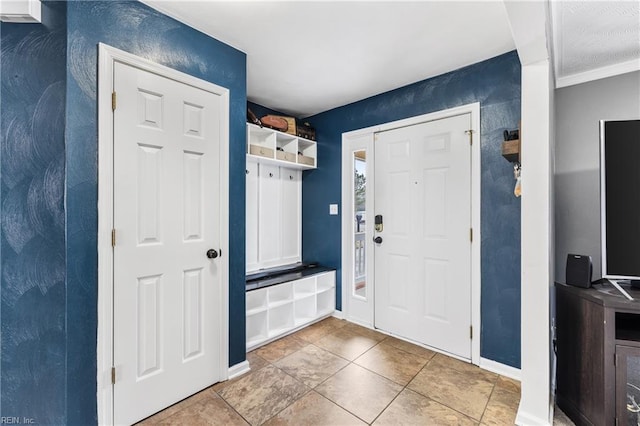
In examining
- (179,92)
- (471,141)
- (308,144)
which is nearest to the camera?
(179,92)

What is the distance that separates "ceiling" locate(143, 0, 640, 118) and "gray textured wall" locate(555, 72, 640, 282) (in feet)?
0.53

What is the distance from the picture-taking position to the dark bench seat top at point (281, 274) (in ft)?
8.82

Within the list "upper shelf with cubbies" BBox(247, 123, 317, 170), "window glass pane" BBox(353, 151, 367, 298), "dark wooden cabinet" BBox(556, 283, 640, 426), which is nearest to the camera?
"dark wooden cabinet" BBox(556, 283, 640, 426)

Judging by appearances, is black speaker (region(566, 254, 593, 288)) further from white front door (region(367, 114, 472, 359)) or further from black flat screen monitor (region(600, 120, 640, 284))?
white front door (region(367, 114, 472, 359))

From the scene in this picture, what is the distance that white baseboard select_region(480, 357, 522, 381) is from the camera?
6.83 feet

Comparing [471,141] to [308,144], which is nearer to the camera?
[471,141]

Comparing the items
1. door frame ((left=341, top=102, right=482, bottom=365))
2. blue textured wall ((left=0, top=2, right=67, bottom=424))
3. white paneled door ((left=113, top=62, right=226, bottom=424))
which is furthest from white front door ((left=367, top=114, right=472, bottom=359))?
blue textured wall ((left=0, top=2, right=67, bottom=424))

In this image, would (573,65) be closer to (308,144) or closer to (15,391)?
(308,144)

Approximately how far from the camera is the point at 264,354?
2.47 meters

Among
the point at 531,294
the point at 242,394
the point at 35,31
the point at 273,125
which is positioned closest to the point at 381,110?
the point at 273,125

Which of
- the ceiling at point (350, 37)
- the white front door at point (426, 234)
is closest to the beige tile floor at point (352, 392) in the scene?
the white front door at point (426, 234)

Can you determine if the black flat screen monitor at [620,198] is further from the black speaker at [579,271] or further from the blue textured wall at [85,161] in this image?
the blue textured wall at [85,161]

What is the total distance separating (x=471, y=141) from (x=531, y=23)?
108cm

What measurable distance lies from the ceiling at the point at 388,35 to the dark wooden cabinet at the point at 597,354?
155 cm
